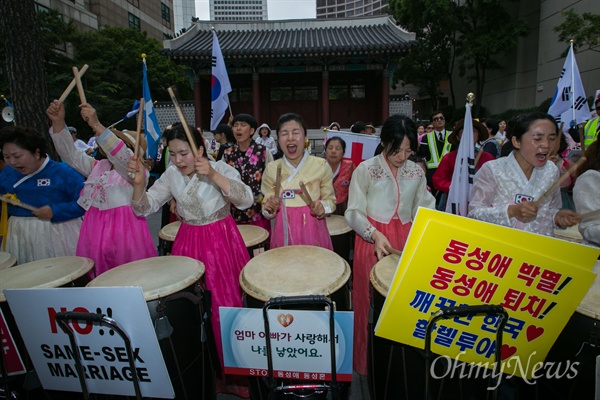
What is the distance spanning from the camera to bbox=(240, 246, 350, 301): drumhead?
1.74 meters

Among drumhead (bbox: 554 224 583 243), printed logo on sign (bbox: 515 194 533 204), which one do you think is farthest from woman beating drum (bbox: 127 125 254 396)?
drumhead (bbox: 554 224 583 243)

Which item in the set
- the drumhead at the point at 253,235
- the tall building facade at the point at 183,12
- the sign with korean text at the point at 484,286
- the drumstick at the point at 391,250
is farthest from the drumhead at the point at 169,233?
the tall building facade at the point at 183,12

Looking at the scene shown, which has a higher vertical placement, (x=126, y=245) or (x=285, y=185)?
(x=285, y=185)

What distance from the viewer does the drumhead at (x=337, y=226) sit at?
3226 millimetres

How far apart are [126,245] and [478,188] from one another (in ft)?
9.38

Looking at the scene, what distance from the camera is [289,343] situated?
1553mm

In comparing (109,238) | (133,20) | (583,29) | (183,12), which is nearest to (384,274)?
(109,238)

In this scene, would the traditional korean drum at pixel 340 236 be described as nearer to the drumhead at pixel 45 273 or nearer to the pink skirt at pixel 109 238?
the pink skirt at pixel 109 238

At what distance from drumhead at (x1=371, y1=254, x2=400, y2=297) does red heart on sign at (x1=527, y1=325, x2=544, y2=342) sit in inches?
23.6

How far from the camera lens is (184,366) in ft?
5.98

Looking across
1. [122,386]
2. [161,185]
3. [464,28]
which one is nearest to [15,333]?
[122,386]

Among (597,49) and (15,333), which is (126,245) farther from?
(597,49)

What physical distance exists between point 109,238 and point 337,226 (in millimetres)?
2106

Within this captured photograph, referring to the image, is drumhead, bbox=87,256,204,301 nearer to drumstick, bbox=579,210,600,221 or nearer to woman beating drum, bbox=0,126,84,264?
woman beating drum, bbox=0,126,84,264
